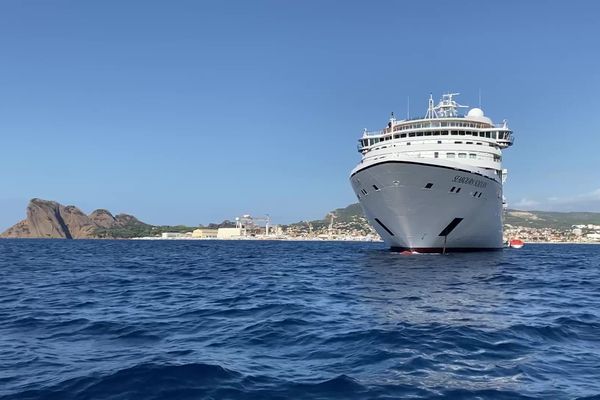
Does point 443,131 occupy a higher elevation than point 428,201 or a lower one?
higher

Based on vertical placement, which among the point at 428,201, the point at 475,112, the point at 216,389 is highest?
the point at 475,112

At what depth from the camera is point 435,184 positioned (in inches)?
1404

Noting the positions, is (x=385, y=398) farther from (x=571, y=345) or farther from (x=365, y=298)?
(x=365, y=298)

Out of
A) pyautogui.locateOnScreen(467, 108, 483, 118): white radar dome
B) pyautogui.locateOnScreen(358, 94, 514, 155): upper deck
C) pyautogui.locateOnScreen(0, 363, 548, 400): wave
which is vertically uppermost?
pyautogui.locateOnScreen(467, 108, 483, 118): white radar dome

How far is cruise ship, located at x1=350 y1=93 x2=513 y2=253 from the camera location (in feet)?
117

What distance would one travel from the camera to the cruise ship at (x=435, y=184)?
117ft

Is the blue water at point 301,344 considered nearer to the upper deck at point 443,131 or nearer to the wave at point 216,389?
the wave at point 216,389

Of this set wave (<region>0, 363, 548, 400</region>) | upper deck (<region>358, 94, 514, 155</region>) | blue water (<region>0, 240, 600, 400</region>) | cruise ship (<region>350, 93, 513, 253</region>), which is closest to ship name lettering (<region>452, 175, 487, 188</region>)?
cruise ship (<region>350, 93, 513, 253</region>)

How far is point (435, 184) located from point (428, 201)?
1.67 metres

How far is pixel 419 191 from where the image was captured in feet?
118

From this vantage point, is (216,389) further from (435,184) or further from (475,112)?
(475,112)

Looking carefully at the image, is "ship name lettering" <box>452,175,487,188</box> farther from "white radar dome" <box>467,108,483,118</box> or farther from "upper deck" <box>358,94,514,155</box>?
"white radar dome" <box>467,108,483,118</box>

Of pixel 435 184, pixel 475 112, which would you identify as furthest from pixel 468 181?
pixel 475 112

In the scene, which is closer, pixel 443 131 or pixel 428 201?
pixel 428 201
